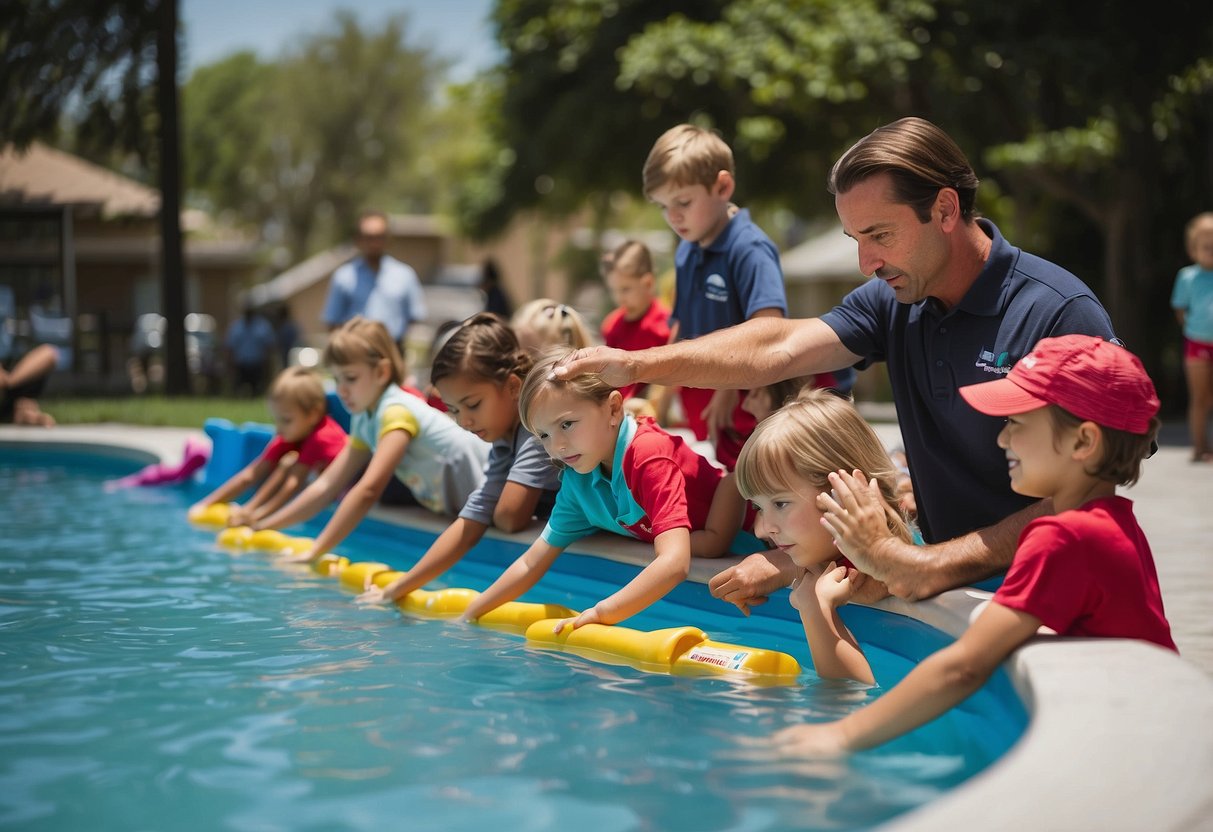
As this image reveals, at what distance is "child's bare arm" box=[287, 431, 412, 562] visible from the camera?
5.99 metres

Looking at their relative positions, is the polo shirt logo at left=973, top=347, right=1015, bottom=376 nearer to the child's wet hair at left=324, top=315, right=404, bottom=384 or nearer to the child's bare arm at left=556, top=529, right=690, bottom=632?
the child's bare arm at left=556, top=529, right=690, bottom=632

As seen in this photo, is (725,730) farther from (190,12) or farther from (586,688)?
(190,12)

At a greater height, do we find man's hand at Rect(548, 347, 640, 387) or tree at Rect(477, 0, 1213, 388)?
tree at Rect(477, 0, 1213, 388)

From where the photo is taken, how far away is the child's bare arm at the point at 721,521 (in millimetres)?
4715

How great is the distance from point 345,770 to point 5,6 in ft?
68.7

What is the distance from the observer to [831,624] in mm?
3732

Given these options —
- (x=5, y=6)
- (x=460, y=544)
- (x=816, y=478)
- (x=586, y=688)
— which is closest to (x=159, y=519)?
(x=460, y=544)

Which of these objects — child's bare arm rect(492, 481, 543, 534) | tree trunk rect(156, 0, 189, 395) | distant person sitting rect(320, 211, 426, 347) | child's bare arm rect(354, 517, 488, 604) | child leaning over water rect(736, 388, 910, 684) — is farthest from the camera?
tree trunk rect(156, 0, 189, 395)

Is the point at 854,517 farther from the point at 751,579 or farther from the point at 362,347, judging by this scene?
the point at 362,347

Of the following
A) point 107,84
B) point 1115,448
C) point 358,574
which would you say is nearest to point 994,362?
point 1115,448

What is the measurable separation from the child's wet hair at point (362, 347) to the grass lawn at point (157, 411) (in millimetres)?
7061

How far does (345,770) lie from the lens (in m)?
3.00

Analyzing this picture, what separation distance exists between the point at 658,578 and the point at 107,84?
65.0ft

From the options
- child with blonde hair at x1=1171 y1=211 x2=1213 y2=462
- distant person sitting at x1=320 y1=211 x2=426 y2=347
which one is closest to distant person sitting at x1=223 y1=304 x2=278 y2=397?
distant person sitting at x1=320 y1=211 x2=426 y2=347
